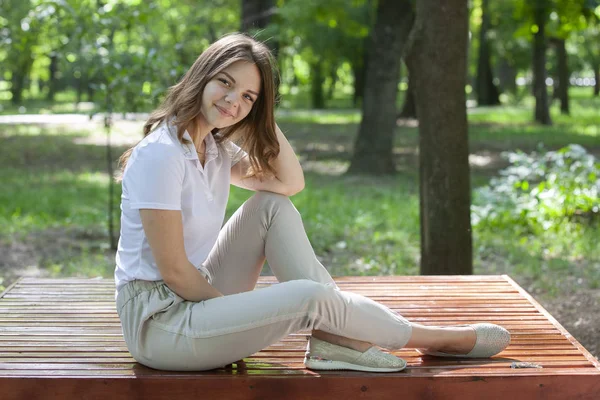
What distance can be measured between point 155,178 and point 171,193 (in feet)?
0.25

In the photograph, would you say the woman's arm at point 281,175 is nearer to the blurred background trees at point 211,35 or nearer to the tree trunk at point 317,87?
the blurred background trees at point 211,35

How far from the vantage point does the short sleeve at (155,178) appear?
2.98m

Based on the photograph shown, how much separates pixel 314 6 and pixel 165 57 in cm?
705

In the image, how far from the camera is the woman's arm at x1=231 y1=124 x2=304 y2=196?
144 inches

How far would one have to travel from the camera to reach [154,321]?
123 inches

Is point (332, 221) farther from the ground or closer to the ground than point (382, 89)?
closer to the ground

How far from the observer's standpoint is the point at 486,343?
3371 millimetres

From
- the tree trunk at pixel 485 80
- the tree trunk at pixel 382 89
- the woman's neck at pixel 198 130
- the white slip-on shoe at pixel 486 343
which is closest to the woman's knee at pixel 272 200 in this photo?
the woman's neck at pixel 198 130

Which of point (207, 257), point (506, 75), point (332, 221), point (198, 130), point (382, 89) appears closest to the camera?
point (198, 130)

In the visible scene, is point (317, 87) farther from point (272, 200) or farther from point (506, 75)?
point (272, 200)

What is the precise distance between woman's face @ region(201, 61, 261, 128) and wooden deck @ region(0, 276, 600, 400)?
3.14 ft

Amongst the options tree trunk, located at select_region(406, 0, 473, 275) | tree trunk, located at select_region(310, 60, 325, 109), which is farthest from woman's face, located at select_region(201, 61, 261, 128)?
tree trunk, located at select_region(310, 60, 325, 109)

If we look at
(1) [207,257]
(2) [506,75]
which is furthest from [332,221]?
(2) [506,75]

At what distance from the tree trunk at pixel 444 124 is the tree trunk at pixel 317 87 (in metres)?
27.2
